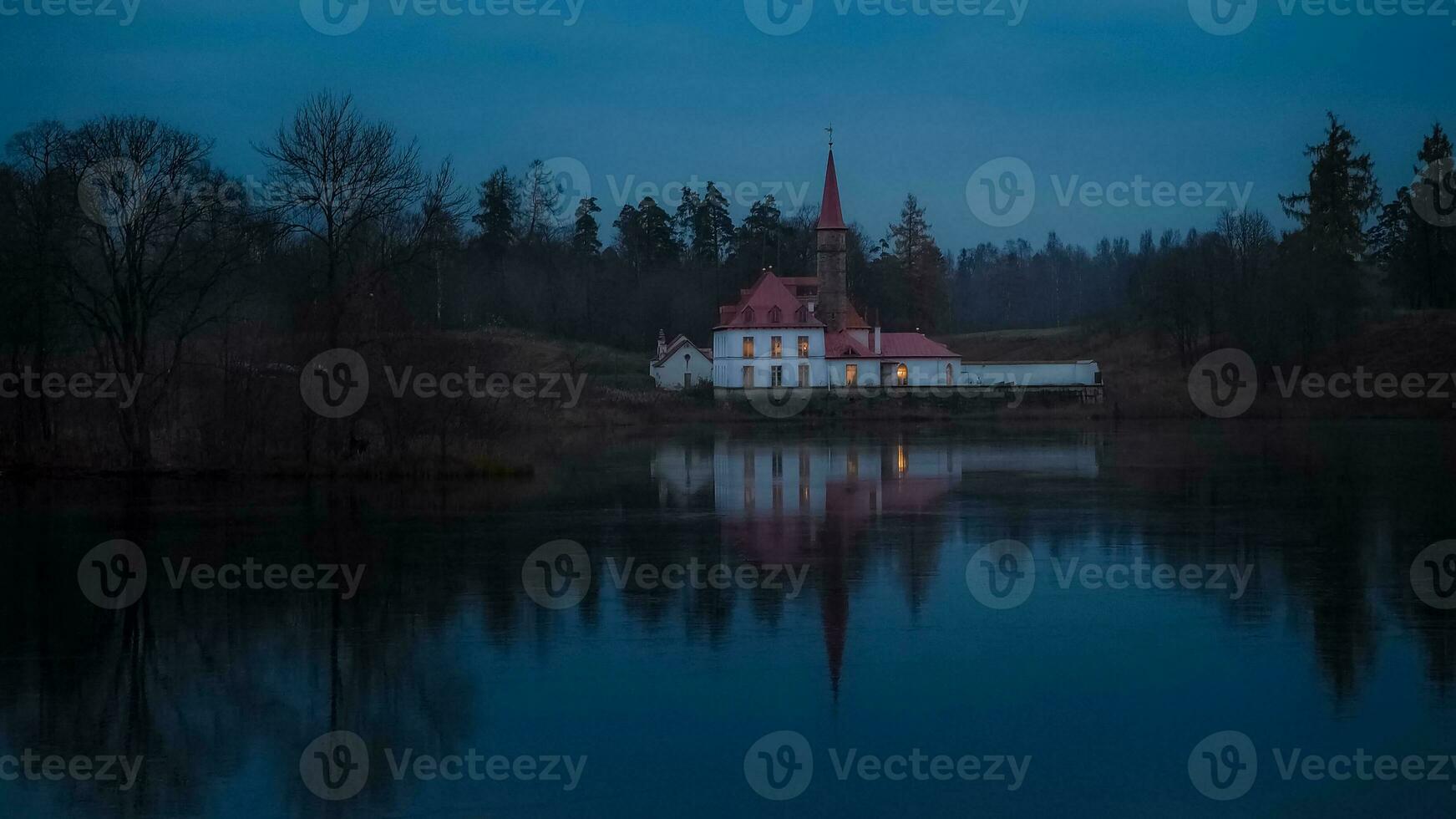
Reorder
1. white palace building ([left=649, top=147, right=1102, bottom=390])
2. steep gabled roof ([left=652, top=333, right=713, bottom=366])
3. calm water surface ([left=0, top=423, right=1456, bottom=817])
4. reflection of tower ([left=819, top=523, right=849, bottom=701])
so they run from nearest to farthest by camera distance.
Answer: calm water surface ([left=0, top=423, right=1456, bottom=817]) < reflection of tower ([left=819, top=523, right=849, bottom=701]) < white palace building ([left=649, top=147, right=1102, bottom=390]) < steep gabled roof ([left=652, top=333, right=713, bottom=366])

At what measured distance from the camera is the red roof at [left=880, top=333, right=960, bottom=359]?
74.3 m

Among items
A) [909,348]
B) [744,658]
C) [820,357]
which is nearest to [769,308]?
[820,357]

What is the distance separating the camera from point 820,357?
7319 centimetres

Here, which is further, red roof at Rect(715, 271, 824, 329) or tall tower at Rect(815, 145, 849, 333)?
tall tower at Rect(815, 145, 849, 333)

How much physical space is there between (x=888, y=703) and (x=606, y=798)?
2.87m

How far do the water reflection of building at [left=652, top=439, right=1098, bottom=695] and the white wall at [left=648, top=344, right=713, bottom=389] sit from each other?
29.0 m

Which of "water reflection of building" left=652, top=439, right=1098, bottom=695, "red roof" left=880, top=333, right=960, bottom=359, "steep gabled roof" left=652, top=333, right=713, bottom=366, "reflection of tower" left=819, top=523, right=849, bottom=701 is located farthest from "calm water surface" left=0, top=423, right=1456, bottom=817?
"steep gabled roof" left=652, top=333, right=713, bottom=366

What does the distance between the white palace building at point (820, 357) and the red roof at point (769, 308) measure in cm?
5

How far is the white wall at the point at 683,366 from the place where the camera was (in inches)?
3017

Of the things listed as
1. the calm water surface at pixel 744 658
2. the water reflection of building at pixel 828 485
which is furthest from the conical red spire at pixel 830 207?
the calm water surface at pixel 744 658

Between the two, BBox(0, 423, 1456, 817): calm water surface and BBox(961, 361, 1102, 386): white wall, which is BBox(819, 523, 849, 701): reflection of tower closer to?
BBox(0, 423, 1456, 817): calm water surface

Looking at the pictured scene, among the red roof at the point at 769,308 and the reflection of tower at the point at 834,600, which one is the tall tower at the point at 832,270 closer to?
Result: the red roof at the point at 769,308

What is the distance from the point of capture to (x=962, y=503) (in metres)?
23.8

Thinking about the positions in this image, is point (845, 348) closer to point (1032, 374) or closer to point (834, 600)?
point (1032, 374)
